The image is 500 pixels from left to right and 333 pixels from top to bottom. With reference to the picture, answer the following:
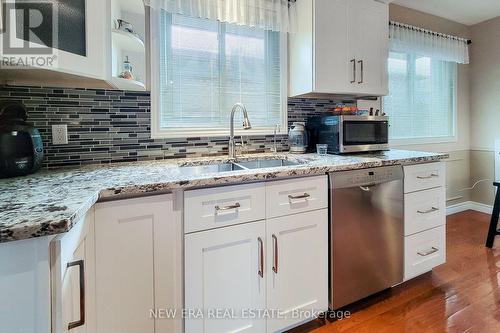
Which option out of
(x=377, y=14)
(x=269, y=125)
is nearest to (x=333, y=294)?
(x=269, y=125)

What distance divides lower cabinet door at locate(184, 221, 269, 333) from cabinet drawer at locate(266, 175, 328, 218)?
119mm

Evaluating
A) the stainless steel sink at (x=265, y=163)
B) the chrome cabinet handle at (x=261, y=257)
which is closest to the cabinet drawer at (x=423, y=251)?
the stainless steel sink at (x=265, y=163)

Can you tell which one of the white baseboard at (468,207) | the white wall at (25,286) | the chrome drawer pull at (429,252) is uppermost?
the white wall at (25,286)

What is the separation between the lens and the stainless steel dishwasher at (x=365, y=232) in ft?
5.15

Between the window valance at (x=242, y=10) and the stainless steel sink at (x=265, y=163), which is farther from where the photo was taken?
the stainless steel sink at (x=265, y=163)

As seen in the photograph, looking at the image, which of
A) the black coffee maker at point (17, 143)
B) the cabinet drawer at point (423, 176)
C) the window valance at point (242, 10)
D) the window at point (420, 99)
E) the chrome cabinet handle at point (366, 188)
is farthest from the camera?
the window at point (420, 99)

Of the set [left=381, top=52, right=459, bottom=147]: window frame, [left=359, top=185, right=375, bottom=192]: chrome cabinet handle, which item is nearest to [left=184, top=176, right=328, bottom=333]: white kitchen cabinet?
[left=359, top=185, right=375, bottom=192]: chrome cabinet handle

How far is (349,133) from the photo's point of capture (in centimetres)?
203

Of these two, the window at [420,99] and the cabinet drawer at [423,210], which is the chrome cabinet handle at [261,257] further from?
the window at [420,99]

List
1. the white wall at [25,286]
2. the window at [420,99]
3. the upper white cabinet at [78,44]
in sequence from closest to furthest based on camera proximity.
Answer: the white wall at [25,286] → the upper white cabinet at [78,44] → the window at [420,99]

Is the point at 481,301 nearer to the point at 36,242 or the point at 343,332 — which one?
the point at 343,332

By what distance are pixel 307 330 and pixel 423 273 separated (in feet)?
3.67

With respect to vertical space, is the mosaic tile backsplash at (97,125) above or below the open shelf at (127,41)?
below

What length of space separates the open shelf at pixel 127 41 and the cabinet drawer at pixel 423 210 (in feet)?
6.44
